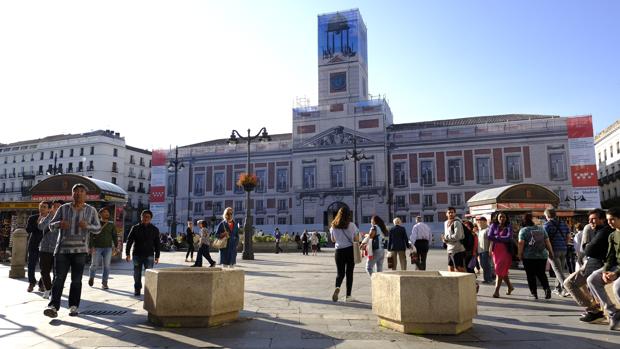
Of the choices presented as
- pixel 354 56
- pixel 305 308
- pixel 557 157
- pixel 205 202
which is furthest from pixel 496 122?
pixel 305 308

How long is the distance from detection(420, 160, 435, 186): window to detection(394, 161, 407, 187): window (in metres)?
1.69

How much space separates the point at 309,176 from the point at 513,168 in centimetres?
2034

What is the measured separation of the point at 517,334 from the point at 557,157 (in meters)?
42.7

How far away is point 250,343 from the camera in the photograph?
469cm

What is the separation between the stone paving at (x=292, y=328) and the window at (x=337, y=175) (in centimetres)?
3939

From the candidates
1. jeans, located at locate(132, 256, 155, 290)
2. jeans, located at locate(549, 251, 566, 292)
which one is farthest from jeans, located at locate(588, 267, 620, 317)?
jeans, located at locate(132, 256, 155, 290)

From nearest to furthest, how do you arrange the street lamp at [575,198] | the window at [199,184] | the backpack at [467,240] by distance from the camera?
1. the backpack at [467,240]
2. the street lamp at [575,198]
3. the window at [199,184]

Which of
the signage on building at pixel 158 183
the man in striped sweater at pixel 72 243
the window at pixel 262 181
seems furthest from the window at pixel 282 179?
the man in striped sweater at pixel 72 243

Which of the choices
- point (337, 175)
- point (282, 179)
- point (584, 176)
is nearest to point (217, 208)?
point (282, 179)

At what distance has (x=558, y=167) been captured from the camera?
4225 cm

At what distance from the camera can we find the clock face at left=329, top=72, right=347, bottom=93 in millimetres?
50375

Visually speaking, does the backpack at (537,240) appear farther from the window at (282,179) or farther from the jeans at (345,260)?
the window at (282,179)

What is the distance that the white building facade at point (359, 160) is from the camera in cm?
4341

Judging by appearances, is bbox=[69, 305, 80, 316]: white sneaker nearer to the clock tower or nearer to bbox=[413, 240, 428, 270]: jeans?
bbox=[413, 240, 428, 270]: jeans
